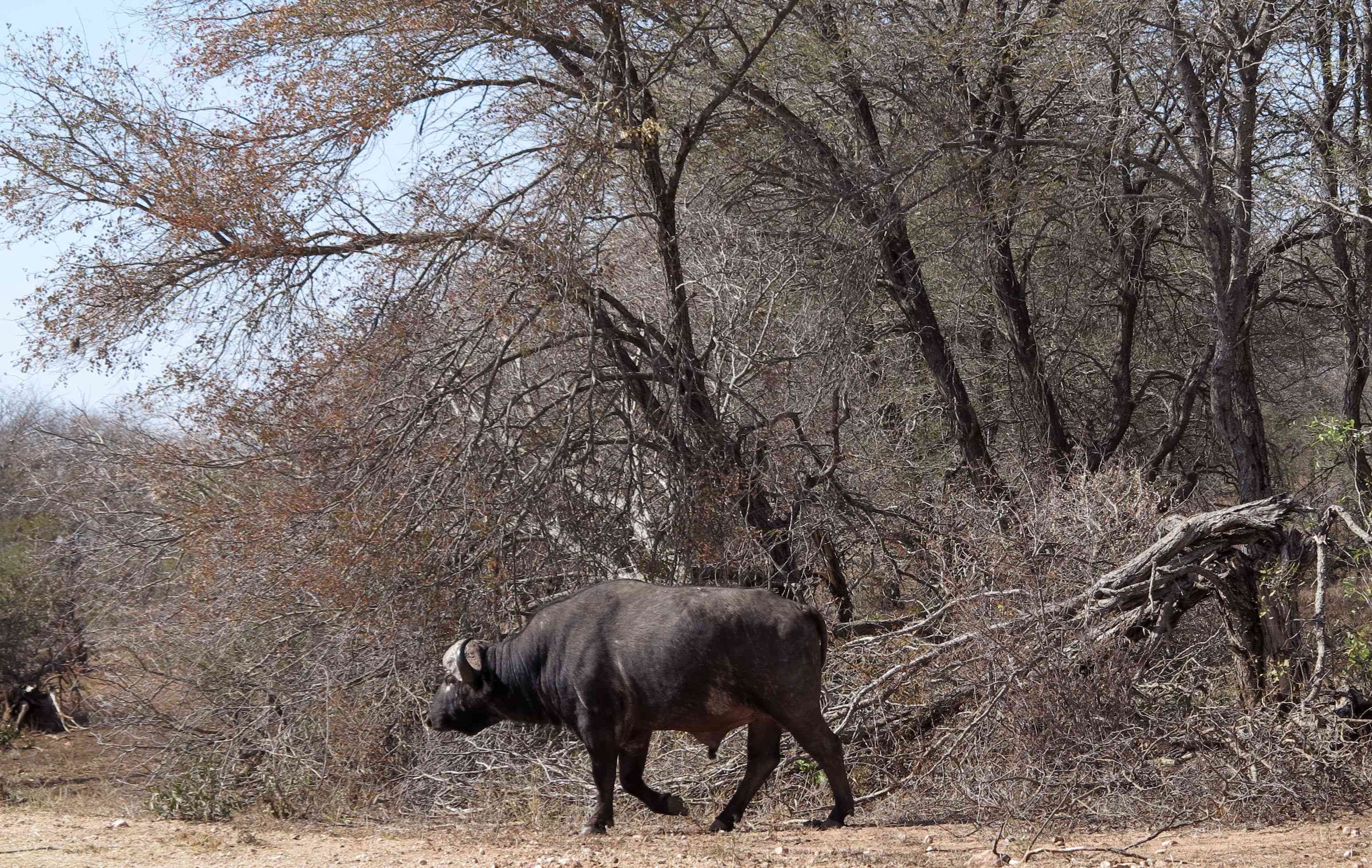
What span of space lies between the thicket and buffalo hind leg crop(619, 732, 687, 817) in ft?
4.48

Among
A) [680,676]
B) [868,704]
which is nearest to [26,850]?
[680,676]

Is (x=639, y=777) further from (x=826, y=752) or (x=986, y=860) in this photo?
(x=986, y=860)

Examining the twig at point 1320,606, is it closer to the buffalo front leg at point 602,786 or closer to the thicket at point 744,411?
the thicket at point 744,411

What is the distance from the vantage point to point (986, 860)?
7.41 metres

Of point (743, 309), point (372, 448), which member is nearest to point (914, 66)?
point (743, 309)

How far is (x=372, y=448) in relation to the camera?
1142cm

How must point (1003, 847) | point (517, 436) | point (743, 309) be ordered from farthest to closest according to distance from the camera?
point (743, 309) → point (517, 436) → point (1003, 847)

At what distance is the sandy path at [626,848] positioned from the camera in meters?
7.41

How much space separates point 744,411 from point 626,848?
7312 millimetres

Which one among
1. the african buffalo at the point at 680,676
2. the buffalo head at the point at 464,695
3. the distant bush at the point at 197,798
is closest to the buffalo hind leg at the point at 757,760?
the african buffalo at the point at 680,676

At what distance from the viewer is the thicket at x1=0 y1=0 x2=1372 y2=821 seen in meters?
10.4

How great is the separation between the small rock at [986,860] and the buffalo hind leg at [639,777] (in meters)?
2.38

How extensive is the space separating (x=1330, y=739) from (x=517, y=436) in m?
6.90

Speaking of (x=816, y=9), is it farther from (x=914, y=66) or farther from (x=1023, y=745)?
(x=1023, y=745)
